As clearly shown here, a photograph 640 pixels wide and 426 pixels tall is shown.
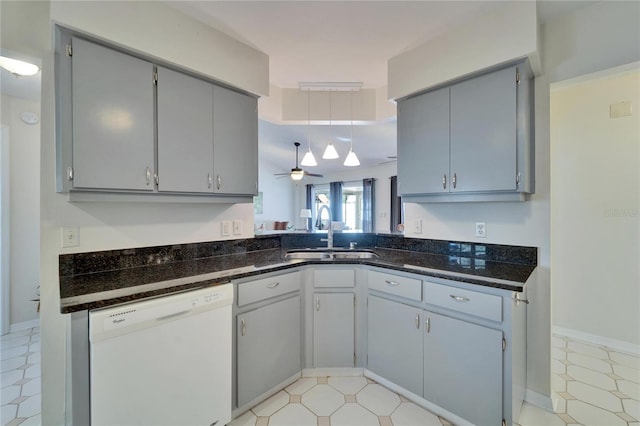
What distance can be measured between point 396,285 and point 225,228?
1390mm

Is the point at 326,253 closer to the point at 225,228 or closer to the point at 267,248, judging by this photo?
the point at 267,248

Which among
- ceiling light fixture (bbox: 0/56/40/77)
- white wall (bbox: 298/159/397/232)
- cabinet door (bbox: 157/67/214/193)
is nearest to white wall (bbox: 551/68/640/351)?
cabinet door (bbox: 157/67/214/193)

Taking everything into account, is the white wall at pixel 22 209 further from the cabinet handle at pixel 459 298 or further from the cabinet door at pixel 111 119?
the cabinet handle at pixel 459 298

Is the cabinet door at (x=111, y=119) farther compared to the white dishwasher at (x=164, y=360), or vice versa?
the cabinet door at (x=111, y=119)

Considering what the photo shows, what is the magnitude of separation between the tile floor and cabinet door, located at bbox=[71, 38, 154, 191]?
1.55m

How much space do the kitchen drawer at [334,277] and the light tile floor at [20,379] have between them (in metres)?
1.90

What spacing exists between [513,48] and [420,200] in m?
1.07

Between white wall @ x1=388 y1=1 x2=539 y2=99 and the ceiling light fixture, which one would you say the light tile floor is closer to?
the ceiling light fixture

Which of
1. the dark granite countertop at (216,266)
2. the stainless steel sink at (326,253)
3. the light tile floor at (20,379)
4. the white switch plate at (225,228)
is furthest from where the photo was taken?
the stainless steel sink at (326,253)

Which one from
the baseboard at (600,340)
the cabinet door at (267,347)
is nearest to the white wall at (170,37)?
the cabinet door at (267,347)

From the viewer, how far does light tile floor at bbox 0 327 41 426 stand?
1.70 m

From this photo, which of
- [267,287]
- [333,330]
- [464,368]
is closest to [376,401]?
[333,330]

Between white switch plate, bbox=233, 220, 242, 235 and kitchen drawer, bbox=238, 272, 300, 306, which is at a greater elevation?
white switch plate, bbox=233, 220, 242, 235

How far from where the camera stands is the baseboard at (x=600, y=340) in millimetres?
2381
